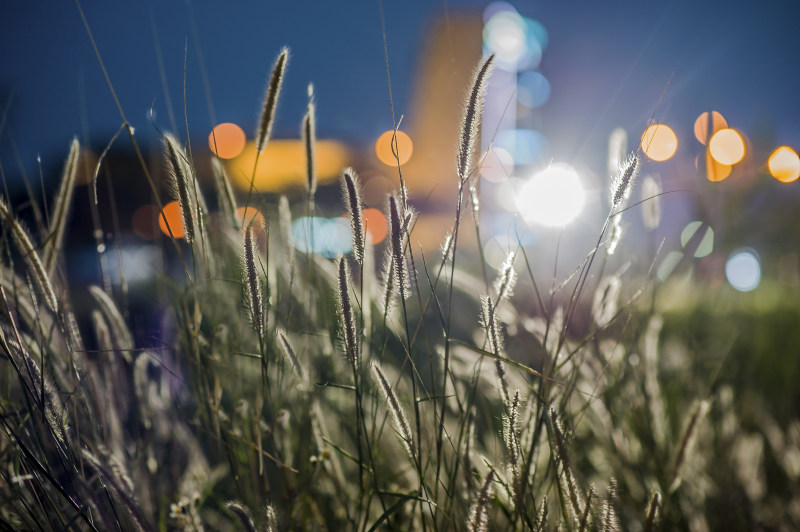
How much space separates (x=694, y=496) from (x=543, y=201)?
0.96 m

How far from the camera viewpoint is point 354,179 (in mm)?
870

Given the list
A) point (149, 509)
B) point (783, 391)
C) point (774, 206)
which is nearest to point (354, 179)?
point (149, 509)

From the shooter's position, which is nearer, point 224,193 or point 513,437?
point 513,437

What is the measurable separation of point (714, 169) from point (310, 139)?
4.95 feet

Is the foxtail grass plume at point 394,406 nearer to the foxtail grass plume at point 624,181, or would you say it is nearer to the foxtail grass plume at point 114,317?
the foxtail grass plume at point 624,181

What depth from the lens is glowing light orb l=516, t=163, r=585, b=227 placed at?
3.43 ft

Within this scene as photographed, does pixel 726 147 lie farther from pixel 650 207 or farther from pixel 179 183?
pixel 179 183

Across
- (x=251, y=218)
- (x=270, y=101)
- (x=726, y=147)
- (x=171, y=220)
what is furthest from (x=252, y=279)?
(x=726, y=147)

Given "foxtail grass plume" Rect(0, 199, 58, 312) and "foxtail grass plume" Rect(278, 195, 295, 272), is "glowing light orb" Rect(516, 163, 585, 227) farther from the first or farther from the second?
"foxtail grass plume" Rect(0, 199, 58, 312)

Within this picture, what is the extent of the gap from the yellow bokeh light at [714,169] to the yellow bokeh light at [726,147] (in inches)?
0.6

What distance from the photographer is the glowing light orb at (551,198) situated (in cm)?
105

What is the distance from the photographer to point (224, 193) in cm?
127

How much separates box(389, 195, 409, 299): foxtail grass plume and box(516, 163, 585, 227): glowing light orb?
1.12 ft

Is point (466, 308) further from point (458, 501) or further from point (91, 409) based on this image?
point (91, 409)
